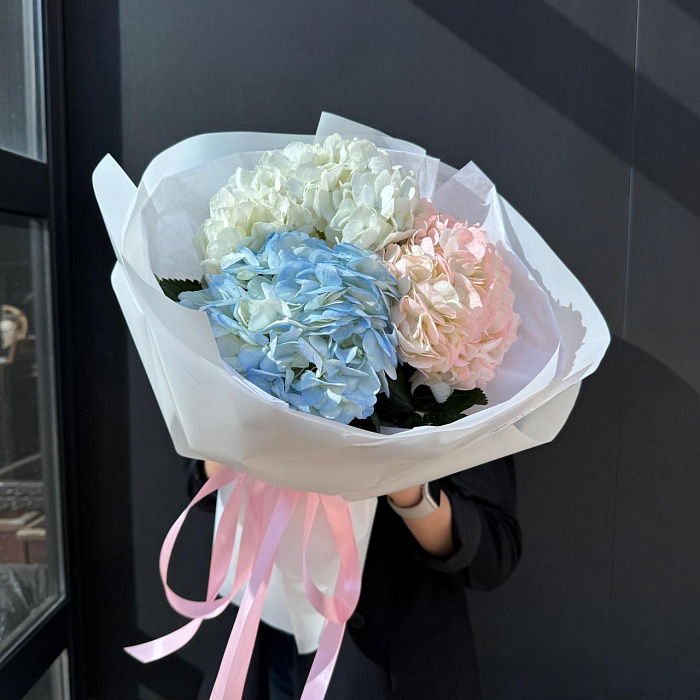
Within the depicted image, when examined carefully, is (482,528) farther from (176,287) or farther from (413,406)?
(176,287)

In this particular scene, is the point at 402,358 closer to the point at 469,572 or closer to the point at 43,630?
the point at 469,572

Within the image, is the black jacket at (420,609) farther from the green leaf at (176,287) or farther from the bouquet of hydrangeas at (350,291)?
the green leaf at (176,287)

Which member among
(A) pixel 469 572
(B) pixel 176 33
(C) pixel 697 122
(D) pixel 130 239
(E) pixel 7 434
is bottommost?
(A) pixel 469 572

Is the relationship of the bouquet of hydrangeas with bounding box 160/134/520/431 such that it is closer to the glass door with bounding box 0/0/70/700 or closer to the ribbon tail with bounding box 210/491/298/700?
the ribbon tail with bounding box 210/491/298/700

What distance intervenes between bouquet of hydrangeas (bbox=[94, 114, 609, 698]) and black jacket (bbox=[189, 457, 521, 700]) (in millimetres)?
205

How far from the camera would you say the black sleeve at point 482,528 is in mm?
982

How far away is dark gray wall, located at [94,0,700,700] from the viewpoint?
4.32 ft

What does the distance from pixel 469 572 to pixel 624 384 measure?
1.96ft

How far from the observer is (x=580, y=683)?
4.79 ft

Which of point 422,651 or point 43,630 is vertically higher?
point 422,651

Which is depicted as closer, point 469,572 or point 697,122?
point 469,572

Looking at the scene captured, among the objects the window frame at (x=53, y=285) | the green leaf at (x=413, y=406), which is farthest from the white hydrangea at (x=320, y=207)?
the window frame at (x=53, y=285)

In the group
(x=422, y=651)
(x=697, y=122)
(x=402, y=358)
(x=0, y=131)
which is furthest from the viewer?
(x=697, y=122)

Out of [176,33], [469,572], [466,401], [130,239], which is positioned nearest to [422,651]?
[469,572]
